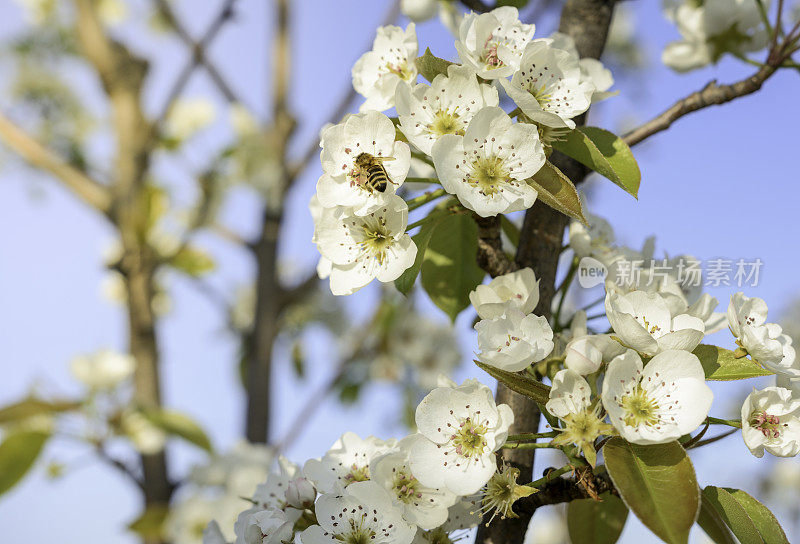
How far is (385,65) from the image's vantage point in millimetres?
803

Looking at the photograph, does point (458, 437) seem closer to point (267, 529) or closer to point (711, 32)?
point (267, 529)

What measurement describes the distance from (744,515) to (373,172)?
1.53 feet

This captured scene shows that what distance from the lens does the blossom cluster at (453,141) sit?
2.12 ft

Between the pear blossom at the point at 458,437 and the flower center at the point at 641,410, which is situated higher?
the flower center at the point at 641,410

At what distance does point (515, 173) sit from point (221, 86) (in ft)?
7.23

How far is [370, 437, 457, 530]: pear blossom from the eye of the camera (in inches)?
24.3

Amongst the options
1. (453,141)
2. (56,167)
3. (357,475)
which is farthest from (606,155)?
(56,167)

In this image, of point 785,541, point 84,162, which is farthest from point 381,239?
point 84,162

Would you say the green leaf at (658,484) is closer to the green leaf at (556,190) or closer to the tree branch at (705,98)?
the green leaf at (556,190)

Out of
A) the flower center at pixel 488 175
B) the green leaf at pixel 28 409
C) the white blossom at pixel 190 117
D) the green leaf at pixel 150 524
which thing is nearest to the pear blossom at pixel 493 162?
the flower center at pixel 488 175

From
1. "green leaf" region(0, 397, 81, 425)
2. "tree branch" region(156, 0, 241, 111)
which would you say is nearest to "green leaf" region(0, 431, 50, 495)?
"green leaf" region(0, 397, 81, 425)

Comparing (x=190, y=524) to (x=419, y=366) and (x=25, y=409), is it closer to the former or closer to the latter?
(x=25, y=409)

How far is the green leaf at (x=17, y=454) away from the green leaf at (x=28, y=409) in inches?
2.0

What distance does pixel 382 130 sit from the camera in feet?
2.21
